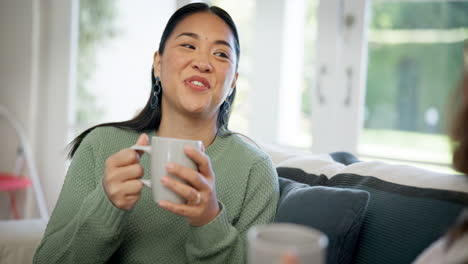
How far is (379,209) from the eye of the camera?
3.71 feet

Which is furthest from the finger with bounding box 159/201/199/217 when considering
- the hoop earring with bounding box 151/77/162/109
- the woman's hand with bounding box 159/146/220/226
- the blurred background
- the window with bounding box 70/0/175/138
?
the window with bounding box 70/0/175/138

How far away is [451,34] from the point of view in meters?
2.68

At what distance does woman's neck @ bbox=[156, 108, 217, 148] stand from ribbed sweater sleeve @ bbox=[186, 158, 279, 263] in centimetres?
16

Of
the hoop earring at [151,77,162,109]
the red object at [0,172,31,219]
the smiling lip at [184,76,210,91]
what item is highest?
the smiling lip at [184,76,210,91]

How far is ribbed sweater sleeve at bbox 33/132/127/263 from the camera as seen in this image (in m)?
1.04

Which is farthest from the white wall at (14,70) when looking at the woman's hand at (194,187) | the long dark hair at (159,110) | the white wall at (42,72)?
the woman's hand at (194,187)

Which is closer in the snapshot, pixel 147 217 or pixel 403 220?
pixel 403 220

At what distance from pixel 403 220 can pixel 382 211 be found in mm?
58

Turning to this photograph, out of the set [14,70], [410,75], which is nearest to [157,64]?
[410,75]

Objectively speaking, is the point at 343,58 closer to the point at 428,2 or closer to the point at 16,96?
the point at 428,2

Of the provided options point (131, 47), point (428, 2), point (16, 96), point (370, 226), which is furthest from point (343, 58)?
point (16, 96)

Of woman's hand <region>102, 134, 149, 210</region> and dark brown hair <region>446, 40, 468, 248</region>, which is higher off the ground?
dark brown hair <region>446, 40, 468, 248</region>

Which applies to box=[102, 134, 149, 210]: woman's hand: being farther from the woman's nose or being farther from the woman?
the woman's nose

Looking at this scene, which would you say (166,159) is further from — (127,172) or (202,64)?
(202,64)
